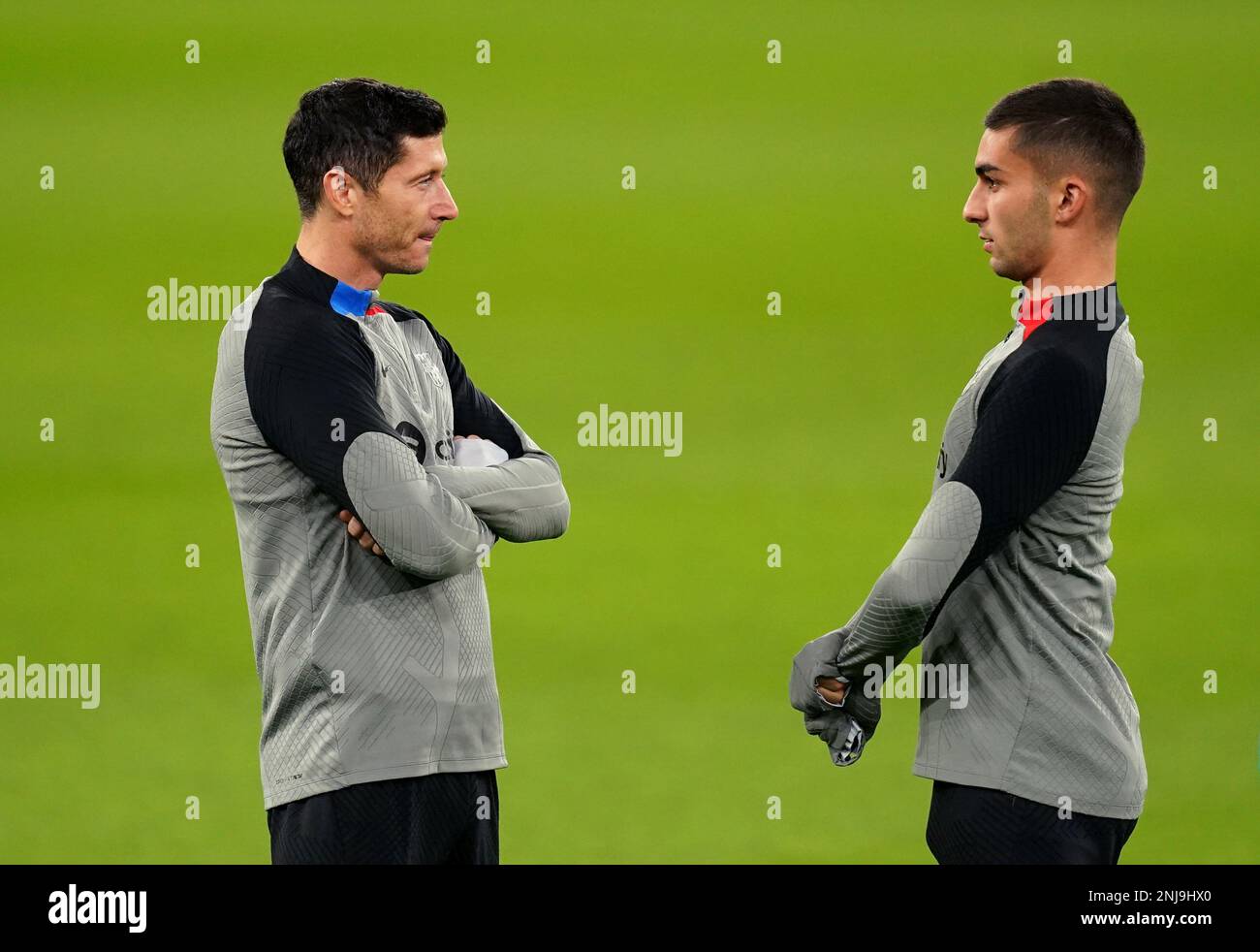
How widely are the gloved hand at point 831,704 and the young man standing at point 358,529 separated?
416 mm

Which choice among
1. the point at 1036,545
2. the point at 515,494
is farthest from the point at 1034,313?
the point at 515,494

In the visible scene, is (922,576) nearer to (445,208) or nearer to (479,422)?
(479,422)

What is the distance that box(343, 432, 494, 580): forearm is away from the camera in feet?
6.40

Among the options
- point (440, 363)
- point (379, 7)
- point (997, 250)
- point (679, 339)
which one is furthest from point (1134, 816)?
point (379, 7)

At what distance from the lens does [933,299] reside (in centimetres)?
498

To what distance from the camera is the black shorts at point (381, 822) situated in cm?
201

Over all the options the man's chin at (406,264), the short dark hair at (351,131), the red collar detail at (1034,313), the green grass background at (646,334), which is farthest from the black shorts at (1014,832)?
the green grass background at (646,334)

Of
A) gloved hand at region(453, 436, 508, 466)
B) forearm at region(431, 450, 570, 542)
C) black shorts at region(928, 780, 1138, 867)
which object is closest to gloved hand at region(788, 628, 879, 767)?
black shorts at region(928, 780, 1138, 867)

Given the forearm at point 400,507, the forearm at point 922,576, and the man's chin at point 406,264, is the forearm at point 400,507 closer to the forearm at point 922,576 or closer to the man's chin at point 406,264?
the man's chin at point 406,264

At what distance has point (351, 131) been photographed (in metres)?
2.13

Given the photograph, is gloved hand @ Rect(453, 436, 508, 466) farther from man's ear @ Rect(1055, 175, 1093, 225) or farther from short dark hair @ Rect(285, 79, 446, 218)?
man's ear @ Rect(1055, 175, 1093, 225)

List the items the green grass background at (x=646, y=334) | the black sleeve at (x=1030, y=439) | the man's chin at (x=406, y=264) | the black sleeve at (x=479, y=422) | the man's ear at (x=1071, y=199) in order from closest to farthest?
the black sleeve at (x=1030, y=439) → the man's ear at (x=1071, y=199) → the man's chin at (x=406, y=264) → the black sleeve at (x=479, y=422) → the green grass background at (x=646, y=334)

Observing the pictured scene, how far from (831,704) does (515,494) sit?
509mm
